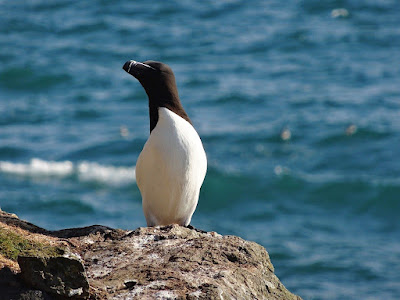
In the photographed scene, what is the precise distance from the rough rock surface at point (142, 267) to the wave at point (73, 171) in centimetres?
1667

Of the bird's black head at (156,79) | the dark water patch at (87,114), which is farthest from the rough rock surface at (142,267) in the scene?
the dark water patch at (87,114)

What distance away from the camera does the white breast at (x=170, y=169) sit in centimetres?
861

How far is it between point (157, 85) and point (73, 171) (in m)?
16.3

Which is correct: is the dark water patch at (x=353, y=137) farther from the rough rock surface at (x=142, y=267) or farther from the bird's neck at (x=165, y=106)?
the rough rock surface at (x=142, y=267)

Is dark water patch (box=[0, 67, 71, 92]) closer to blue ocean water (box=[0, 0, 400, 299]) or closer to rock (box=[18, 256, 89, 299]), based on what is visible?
→ blue ocean water (box=[0, 0, 400, 299])

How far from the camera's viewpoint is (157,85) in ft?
29.6

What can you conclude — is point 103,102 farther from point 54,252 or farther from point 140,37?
point 54,252

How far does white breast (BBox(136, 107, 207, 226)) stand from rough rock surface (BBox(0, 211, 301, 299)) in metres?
0.74

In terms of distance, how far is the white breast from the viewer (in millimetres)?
8609

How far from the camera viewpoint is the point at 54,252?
656 centimetres

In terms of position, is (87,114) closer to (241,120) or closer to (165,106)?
(241,120)

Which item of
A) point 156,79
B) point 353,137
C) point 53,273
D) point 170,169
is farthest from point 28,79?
point 53,273

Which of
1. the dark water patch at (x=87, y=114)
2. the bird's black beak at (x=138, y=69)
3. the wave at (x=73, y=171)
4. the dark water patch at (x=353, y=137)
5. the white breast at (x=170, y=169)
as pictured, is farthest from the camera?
the dark water patch at (x=87, y=114)

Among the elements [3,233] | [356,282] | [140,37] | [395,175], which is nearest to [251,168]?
[395,175]
